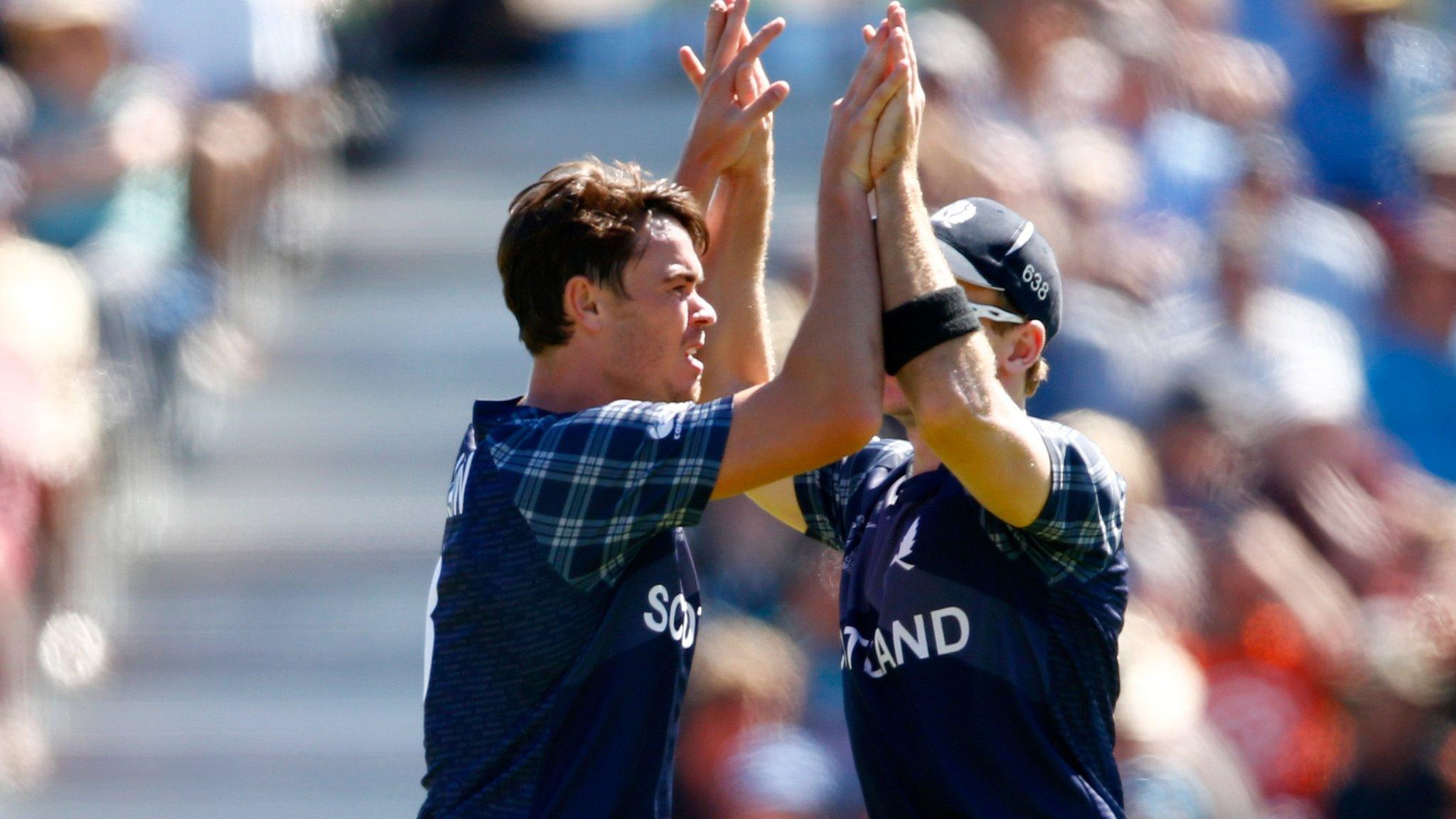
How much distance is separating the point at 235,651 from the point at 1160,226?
12.6 ft

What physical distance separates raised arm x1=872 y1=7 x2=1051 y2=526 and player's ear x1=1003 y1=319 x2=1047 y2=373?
182mm

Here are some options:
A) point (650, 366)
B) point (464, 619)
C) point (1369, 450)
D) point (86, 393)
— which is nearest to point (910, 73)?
point (650, 366)

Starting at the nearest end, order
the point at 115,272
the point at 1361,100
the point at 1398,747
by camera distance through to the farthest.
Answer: the point at 1398,747, the point at 115,272, the point at 1361,100

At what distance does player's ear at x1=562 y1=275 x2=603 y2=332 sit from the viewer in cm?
308

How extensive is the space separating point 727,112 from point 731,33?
0.50ft

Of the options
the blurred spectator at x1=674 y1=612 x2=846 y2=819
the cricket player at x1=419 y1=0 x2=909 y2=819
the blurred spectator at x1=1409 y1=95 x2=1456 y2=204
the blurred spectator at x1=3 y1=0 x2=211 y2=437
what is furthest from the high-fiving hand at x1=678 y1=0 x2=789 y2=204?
the blurred spectator at x1=1409 y1=95 x2=1456 y2=204

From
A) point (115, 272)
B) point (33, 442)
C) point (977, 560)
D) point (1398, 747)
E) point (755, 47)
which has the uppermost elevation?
point (115, 272)

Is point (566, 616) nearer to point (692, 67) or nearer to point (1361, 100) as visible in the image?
point (692, 67)

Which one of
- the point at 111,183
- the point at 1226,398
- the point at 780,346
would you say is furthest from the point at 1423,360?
the point at 111,183

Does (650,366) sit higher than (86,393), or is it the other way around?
(86,393)

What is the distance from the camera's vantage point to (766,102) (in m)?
3.33

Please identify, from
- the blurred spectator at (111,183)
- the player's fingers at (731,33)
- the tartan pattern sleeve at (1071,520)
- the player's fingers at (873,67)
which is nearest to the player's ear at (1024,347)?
the tartan pattern sleeve at (1071,520)

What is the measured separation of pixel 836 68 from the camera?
892 centimetres

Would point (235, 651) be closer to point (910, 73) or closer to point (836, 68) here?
point (836, 68)
